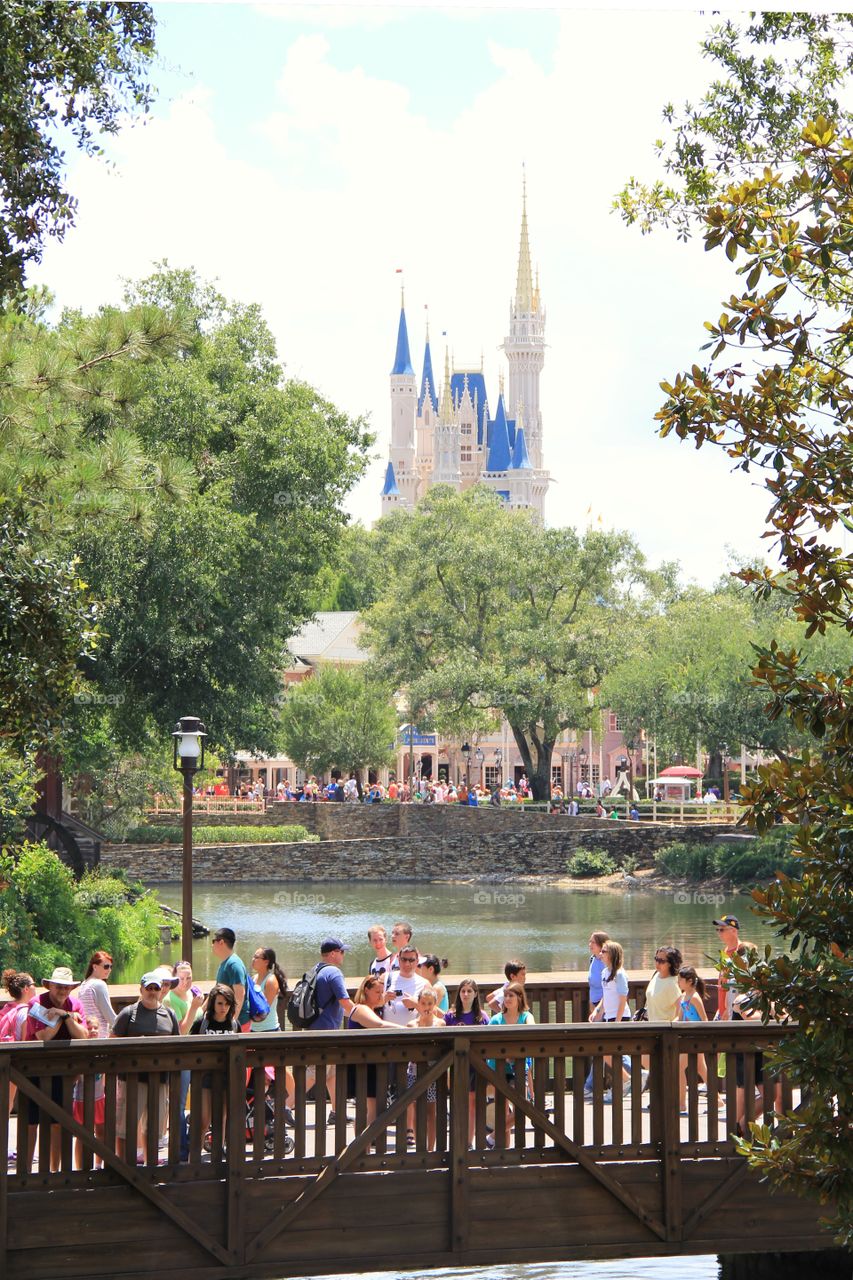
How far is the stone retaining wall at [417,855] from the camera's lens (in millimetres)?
54844

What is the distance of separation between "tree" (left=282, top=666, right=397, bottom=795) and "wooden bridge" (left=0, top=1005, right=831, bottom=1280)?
63.2 metres

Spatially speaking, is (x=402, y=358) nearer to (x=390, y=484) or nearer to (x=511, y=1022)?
(x=390, y=484)

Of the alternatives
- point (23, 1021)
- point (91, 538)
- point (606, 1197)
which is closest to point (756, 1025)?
point (606, 1197)

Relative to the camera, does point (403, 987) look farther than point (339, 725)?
No

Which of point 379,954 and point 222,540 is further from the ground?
point 222,540

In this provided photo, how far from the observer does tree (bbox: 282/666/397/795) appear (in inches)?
2844

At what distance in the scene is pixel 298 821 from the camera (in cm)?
6469

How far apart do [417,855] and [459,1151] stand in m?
53.4

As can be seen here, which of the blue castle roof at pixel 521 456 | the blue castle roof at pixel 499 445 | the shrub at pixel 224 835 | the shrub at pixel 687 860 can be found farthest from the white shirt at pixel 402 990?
the blue castle roof at pixel 499 445

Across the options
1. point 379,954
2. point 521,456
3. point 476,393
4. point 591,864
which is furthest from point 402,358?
point 379,954

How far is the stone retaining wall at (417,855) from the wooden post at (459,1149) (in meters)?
44.9

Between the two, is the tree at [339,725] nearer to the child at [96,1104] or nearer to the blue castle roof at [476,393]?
the child at [96,1104]

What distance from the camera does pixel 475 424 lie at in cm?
15188

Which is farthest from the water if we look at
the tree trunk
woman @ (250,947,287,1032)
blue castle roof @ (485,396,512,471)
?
blue castle roof @ (485,396,512,471)
